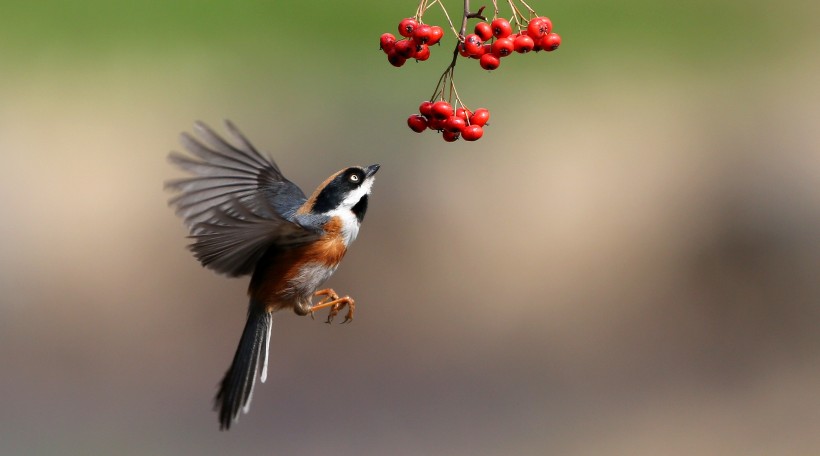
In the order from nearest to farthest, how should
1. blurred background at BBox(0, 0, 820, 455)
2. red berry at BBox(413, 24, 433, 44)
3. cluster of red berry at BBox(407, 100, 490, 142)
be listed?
red berry at BBox(413, 24, 433, 44) → cluster of red berry at BBox(407, 100, 490, 142) → blurred background at BBox(0, 0, 820, 455)

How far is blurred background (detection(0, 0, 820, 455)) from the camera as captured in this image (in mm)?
7992

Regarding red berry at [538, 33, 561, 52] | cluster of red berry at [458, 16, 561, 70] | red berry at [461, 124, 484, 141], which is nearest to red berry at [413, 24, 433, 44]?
cluster of red berry at [458, 16, 561, 70]

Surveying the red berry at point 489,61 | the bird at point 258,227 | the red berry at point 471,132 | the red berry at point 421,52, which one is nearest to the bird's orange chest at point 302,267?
the bird at point 258,227

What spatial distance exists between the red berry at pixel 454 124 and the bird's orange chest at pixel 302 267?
808mm

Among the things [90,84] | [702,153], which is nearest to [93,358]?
[90,84]

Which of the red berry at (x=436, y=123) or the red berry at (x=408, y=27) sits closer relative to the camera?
the red berry at (x=408, y=27)

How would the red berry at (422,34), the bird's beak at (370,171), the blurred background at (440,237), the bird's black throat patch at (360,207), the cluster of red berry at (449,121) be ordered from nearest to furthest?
the red berry at (422,34) → the cluster of red berry at (449,121) → the bird's beak at (370,171) → the bird's black throat patch at (360,207) → the blurred background at (440,237)

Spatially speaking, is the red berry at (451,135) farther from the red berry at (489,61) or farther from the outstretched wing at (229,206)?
the outstretched wing at (229,206)

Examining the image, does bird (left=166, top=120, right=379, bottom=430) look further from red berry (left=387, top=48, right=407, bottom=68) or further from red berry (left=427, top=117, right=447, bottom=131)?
red berry (left=387, top=48, right=407, bottom=68)

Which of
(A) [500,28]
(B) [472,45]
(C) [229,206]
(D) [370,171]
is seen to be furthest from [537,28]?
(C) [229,206]

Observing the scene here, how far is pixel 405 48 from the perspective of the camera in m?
3.16

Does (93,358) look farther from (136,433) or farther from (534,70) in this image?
(534,70)

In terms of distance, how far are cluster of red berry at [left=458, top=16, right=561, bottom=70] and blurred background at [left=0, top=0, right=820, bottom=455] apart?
482 cm

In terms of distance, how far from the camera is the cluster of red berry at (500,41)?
3109mm
